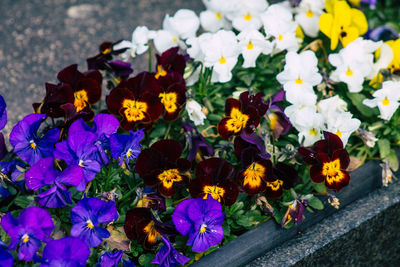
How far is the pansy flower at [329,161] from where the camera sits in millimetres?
1550

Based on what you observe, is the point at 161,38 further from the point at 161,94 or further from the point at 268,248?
the point at 268,248

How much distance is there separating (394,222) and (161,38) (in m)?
1.16

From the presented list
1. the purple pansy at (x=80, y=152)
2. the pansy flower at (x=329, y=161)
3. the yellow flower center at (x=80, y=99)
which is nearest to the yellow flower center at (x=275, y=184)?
the pansy flower at (x=329, y=161)

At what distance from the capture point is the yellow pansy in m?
1.98

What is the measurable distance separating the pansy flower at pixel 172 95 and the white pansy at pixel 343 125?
520 millimetres

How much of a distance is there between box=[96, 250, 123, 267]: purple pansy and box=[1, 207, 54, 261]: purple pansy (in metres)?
0.18

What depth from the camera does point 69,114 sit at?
1504mm

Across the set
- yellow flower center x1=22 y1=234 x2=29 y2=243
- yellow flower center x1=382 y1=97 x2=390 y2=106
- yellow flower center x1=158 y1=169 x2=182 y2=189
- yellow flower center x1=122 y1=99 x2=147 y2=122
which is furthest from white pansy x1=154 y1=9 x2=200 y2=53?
yellow flower center x1=22 y1=234 x2=29 y2=243

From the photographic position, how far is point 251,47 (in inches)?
74.4

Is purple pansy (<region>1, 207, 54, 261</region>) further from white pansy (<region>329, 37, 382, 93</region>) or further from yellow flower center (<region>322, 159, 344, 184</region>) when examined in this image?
white pansy (<region>329, 37, 382, 93</region>)

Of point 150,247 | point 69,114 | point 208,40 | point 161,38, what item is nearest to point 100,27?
point 161,38

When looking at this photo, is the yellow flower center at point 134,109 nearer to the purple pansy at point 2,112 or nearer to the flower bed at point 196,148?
the flower bed at point 196,148

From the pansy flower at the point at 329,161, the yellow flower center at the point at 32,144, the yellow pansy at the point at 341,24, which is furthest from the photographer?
the yellow pansy at the point at 341,24

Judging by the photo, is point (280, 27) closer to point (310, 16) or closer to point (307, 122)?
point (310, 16)
